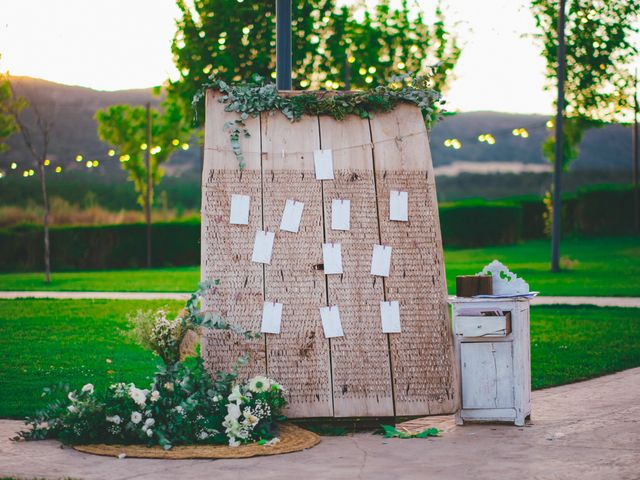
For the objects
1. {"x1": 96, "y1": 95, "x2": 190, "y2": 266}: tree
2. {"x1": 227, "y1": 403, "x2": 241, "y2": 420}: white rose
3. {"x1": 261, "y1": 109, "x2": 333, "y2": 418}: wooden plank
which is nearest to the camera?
{"x1": 227, "y1": 403, "x2": 241, "y2": 420}: white rose

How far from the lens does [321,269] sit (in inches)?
295

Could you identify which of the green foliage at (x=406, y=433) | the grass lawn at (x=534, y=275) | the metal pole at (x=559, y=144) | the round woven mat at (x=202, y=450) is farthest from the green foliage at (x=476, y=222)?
the round woven mat at (x=202, y=450)

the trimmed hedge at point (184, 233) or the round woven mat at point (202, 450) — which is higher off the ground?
the trimmed hedge at point (184, 233)

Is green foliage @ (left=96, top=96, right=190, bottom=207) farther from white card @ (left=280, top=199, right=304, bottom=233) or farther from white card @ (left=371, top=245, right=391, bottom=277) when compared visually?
white card @ (left=371, top=245, right=391, bottom=277)

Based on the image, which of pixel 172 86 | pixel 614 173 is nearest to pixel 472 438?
pixel 172 86

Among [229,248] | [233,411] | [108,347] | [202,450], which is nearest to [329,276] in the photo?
[229,248]

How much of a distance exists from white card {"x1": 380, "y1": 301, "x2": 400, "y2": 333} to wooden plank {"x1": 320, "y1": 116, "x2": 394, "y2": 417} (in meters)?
0.04

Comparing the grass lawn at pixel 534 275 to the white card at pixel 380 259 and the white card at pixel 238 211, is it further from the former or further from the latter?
the white card at pixel 238 211

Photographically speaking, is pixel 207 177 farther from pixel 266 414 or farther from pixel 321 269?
pixel 266 414

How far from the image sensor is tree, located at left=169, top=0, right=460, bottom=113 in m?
21.0

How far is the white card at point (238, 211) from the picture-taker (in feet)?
24.6

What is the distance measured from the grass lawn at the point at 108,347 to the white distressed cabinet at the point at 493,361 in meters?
2.21

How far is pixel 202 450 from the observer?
6.55 m

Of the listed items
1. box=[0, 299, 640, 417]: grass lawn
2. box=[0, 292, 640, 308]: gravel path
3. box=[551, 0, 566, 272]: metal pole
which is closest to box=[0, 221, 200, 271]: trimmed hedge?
box=[0, 292, 640, 308]: gravel path
